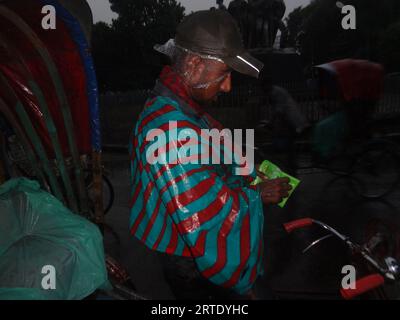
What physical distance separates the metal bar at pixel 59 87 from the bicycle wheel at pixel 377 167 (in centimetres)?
410

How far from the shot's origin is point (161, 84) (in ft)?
5.17

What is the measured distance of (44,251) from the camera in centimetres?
168

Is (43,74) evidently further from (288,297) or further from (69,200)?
(288,297)

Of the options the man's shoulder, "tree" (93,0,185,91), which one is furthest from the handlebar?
"tree" (93,0,185,91)

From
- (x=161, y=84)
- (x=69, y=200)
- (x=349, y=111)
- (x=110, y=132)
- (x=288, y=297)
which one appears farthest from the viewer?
(x=110, y=132)

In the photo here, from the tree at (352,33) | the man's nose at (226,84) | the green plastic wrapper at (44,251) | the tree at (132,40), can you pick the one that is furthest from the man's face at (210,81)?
the tree at (132,40)

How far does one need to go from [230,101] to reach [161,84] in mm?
9725

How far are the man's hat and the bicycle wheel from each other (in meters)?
4.41

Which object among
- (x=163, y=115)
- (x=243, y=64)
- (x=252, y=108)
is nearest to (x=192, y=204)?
(x=163, y=115)

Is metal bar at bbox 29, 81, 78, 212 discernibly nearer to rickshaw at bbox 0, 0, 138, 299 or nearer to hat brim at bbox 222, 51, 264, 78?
rickshaw at bbox 0, 0, 138, 299

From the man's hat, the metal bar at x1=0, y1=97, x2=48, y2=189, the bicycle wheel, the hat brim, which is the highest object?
the man's hat

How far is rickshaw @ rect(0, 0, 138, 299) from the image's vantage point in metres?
1.75

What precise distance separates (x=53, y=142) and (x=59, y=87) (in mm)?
330

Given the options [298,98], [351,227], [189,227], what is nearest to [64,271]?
[189,227]
